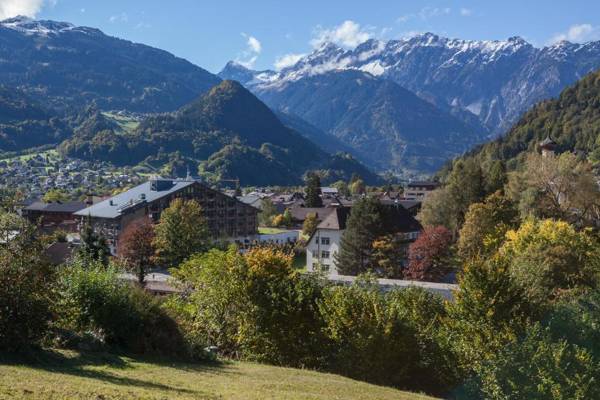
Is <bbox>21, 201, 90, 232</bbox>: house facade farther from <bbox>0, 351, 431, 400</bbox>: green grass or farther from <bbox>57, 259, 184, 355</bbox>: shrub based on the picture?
<bbox>0, 351, 431, 400</bbox>: green grass

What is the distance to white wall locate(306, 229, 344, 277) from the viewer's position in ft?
243

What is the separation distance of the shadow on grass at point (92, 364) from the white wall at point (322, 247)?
52.7m

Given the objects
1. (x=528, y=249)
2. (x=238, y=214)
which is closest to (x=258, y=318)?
(x=528, y=249)

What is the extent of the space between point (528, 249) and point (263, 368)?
26.0 metres

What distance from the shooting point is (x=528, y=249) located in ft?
141

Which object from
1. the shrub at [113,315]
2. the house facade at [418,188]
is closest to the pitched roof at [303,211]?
the house facade at [418,188]

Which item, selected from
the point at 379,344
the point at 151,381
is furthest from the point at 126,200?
the point at 151,381

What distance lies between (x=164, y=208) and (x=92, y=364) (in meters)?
74.2

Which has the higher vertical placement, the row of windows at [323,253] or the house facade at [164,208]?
the house facade at [164,208]

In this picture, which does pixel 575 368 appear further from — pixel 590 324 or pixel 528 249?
pixel 528 249

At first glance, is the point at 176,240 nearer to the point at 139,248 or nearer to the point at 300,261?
the point at 139,248

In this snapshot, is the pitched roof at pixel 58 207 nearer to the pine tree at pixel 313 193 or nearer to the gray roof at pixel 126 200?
the gray roof at pixel 126 200

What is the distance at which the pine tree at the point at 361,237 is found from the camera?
6481 centimetres

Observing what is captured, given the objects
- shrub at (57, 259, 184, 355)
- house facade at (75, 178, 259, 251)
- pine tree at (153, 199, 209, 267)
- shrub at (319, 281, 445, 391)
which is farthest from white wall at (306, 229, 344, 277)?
shrub at (57, 259, 184, 355)
